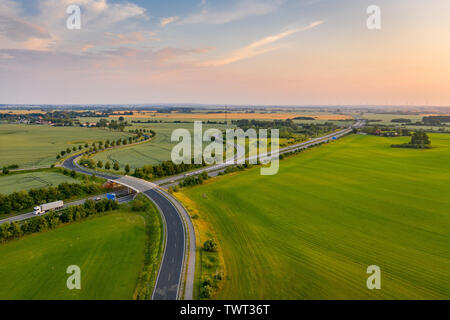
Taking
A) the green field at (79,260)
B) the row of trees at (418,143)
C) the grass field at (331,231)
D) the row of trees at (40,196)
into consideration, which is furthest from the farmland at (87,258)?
the row of trees at (418,143)

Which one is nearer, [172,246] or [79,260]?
[79,260]

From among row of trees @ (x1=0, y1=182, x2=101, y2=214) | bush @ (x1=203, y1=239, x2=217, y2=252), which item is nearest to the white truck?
row of trees @ (x1=0, y1=182, x2=101, y2=214)

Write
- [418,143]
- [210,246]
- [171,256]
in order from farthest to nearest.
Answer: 1. [418,143]
2. [210,246]
3. [171,256]

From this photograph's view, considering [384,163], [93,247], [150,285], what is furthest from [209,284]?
[384,163]

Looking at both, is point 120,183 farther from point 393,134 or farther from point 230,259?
point 393,134

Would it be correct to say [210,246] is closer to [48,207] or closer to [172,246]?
[172,246]

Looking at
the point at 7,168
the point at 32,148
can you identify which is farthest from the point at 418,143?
the point at 32,148

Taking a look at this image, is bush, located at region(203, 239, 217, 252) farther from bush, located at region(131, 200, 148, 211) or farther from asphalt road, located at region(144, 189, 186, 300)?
bush, located at region(131, 200, 148, 211)

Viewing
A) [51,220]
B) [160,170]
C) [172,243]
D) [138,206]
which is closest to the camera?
[172,243]
